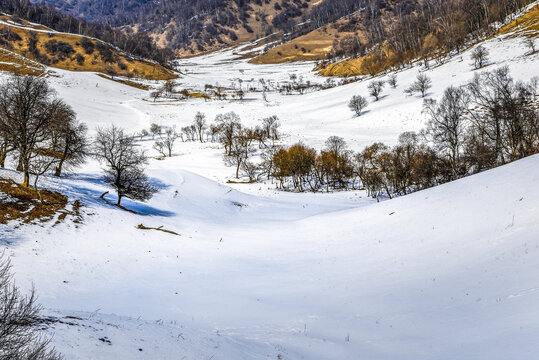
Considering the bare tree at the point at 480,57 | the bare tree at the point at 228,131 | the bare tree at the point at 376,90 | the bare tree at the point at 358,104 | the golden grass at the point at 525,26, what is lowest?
the bare tree at the point at 228,131

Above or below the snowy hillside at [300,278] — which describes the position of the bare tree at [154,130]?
above

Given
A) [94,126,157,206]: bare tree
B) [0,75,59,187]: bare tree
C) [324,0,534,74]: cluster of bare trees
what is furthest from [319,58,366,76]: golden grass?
[0,75,59,187]: bare tree

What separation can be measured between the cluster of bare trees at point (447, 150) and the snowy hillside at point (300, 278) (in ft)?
69.1

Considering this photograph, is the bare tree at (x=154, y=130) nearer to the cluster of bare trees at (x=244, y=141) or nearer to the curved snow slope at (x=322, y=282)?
the cluster of bare trees at (x=244, y=141)

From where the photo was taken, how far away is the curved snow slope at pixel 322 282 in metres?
7.08

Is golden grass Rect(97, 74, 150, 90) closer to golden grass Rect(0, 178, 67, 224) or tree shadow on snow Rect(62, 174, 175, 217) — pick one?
tree shadow on snow Rect(62, 174, 175, 217)

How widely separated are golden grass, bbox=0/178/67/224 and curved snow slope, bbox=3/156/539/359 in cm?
204

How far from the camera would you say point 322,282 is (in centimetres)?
1386

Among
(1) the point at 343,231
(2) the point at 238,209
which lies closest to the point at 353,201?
(2) the point at 238,209

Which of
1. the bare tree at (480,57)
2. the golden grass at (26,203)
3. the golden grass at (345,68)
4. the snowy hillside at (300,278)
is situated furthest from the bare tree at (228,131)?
the golden grass at (345,68)

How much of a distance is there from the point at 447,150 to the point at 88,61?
202 metres

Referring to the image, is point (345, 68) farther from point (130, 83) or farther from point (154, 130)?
point (154, 130)

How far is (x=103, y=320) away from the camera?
24.6ft

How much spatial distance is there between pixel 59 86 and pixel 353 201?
132038mm
